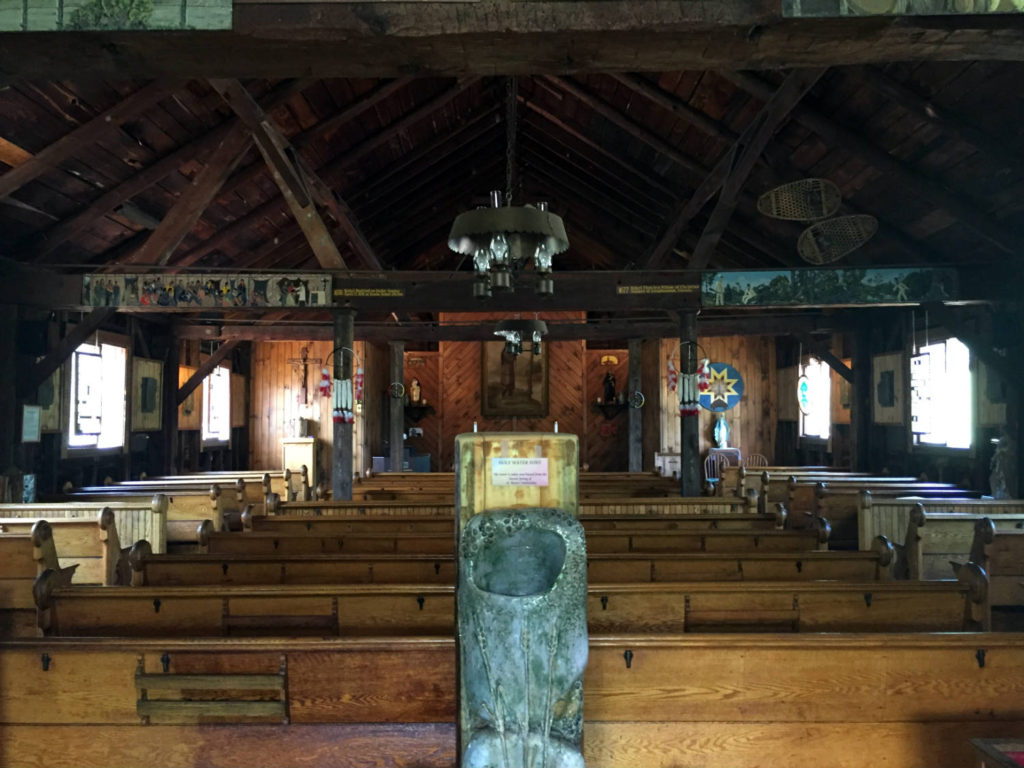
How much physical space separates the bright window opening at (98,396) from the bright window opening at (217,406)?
2630mm

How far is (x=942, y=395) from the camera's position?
9203 millimetres

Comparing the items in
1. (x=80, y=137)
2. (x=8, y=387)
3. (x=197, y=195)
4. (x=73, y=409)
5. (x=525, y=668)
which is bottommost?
(x=525, y=668)

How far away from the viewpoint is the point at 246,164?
820cm

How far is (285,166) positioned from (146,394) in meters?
5.21

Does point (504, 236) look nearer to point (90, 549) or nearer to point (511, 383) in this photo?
point (90, 549)

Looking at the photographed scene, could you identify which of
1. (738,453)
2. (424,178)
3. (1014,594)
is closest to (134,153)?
(424,178)

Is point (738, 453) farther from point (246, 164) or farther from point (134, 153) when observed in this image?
point (134, 153)

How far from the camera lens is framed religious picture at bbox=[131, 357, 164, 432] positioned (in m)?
10.3

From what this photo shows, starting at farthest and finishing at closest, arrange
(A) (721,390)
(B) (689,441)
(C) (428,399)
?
(C) (428,399) → (A) (721,390) → (B) (689,441)

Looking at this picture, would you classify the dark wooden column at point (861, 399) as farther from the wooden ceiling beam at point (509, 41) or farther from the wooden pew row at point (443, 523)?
the wooden ceiling beam at point (509, 41)

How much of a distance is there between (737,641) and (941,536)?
322 cm

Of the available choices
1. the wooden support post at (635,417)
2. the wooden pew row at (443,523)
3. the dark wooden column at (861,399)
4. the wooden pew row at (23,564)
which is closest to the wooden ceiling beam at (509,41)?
the wooden pew row at (23,564)

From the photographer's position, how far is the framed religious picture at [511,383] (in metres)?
15.6

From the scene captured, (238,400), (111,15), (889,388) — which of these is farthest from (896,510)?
(238,400)
